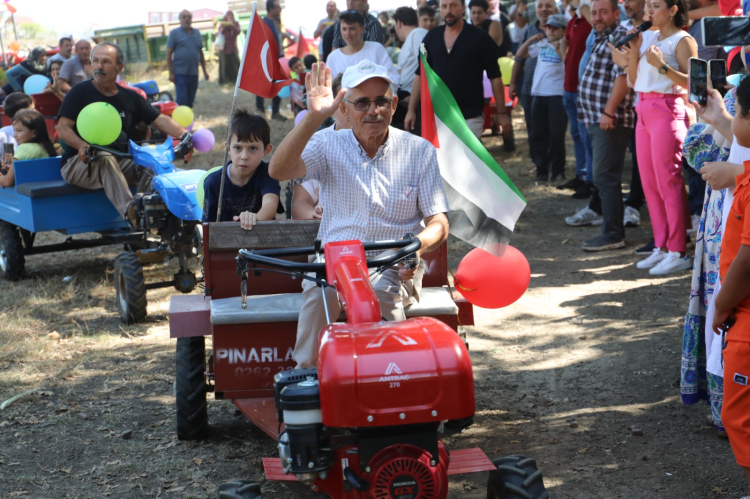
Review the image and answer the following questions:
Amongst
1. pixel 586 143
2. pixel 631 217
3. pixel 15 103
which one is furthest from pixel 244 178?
pixel 15 103

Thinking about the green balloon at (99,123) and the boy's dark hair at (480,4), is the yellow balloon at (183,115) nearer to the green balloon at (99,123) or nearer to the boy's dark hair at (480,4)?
the green balloon at (99,123)

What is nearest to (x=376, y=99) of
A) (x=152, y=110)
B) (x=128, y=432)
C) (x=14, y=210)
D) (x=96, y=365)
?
(x=128, y=432)

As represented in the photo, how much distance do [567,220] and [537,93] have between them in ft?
7.23

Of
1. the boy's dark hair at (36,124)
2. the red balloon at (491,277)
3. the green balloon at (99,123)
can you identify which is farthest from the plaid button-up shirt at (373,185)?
the boy's dark hair at (36,124)

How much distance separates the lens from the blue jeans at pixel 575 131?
9.70m

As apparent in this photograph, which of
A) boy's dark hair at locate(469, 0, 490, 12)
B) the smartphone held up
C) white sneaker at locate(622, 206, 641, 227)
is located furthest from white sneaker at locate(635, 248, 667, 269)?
boy's dark hair at locate(469, 0, 490, 12)

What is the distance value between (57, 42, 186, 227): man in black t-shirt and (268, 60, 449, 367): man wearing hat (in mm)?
3703

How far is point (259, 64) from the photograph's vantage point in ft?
17.2

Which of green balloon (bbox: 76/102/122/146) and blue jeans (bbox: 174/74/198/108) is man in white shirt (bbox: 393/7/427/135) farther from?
blue jeans (bbox: 174/74/198/108)

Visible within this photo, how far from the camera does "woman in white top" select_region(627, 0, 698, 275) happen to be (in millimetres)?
6254

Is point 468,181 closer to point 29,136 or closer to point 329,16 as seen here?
point 29,136

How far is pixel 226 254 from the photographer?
4.25 meters

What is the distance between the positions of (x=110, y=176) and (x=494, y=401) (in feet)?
13.9

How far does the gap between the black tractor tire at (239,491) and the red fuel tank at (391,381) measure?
0.67 meters
